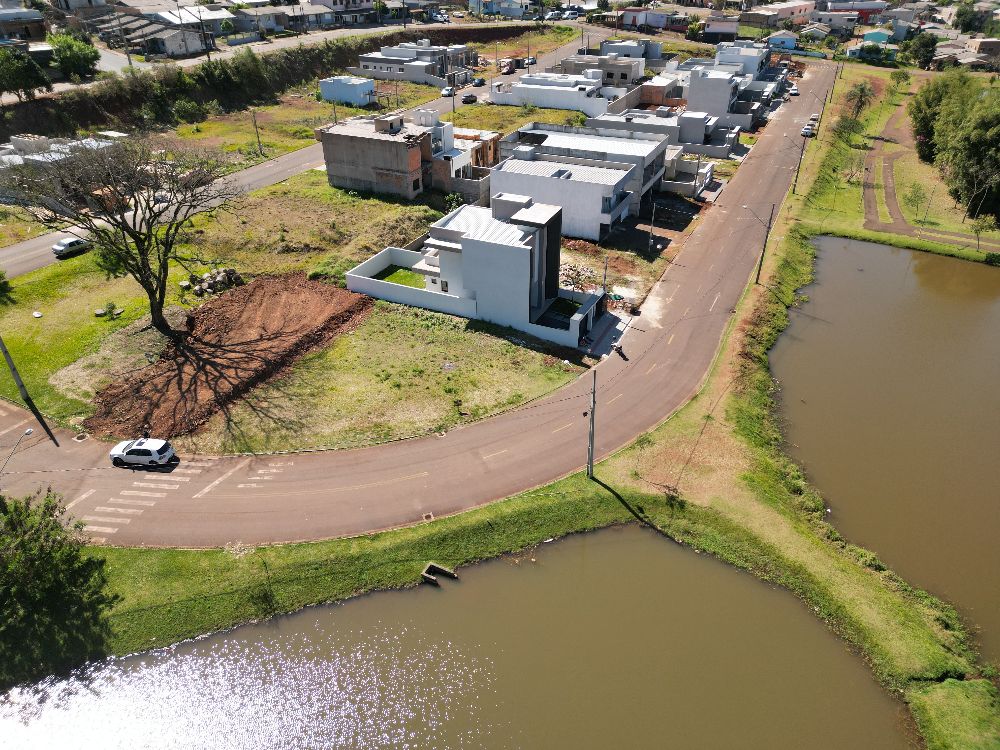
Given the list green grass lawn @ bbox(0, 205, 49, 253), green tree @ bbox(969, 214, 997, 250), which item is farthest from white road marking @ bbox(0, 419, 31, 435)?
green tree @ bbox(969, 214, 997, 250)

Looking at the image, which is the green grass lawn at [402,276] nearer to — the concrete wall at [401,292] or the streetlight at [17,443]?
the concrete wall at [401,292]

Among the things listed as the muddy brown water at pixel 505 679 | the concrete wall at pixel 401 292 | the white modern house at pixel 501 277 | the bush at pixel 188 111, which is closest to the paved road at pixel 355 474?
Answer: the muddy brown water at pixel 505 679

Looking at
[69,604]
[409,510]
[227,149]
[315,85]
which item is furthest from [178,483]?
[315,85]

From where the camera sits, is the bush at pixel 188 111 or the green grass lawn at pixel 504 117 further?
the green grass lawn at pixel 504 117

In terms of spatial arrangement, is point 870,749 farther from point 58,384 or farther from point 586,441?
point 58,384

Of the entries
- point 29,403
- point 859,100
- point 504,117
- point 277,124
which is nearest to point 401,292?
point 29,403

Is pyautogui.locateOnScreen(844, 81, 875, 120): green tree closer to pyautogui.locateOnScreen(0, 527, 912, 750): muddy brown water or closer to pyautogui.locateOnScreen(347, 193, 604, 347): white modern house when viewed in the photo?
pyautogui.locateOnScreen(347, 193, 604, 347): white modern house

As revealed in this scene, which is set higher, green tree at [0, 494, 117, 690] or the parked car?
the parked car
